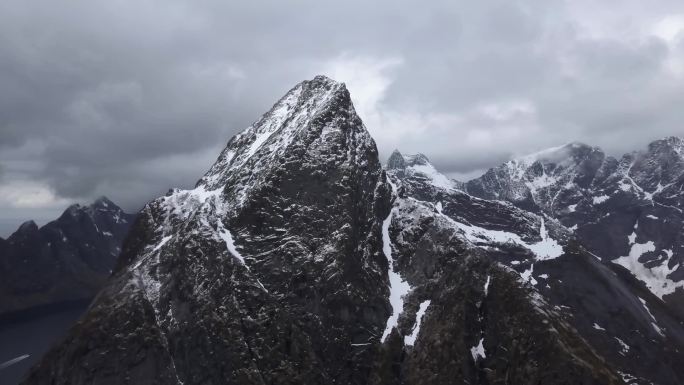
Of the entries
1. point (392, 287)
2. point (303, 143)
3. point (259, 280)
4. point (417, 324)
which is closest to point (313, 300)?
point (259, 280)

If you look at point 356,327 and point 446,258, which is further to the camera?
point 446,258

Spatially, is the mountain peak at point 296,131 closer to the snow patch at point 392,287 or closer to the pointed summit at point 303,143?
the pointed summit at point 303,143

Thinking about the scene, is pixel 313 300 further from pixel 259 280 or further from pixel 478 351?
pixel 478 351

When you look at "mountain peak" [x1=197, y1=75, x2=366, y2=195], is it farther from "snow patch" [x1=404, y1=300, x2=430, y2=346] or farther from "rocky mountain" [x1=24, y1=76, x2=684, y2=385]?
"snow patch" [x1=404, y1=300, x2=430, y2=346]

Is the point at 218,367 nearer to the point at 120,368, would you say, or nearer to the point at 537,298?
the point at 120,368

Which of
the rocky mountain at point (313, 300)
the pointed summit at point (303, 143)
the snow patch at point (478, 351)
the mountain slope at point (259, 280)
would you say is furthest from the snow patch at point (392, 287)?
the pointed summit at point (303, 143)

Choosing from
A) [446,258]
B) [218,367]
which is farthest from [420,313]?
[218,367]

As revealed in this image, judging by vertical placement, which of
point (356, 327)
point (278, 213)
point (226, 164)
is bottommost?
point (356, 327)

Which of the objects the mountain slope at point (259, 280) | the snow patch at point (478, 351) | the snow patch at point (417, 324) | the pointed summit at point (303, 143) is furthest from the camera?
the pointed summit at point (303, 143)

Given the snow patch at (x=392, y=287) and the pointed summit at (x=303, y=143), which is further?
the pointed summit at (x=303, y=143)
